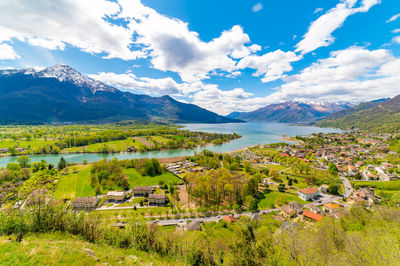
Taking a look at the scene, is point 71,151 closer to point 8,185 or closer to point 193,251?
point 8,185

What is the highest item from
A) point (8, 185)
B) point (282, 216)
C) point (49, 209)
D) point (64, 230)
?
point (49, 209)

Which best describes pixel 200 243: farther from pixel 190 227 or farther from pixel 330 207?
pixel 330 207

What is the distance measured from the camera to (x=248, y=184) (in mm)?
32406

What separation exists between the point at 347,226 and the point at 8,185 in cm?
6315

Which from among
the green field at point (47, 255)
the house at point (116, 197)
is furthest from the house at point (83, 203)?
the green field at point (47, 255)

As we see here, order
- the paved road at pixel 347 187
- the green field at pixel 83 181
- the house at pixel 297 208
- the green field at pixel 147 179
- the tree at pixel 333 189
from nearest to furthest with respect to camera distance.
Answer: the house at pixel 297 208
the green field at pixel 83 181
the tree at pixel 333 189
the paved road at pixel 347 187
the green field at pixel 147 179

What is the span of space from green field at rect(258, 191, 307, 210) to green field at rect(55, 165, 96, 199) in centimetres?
3696

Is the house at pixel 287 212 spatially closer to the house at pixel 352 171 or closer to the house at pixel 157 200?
the house at pixel 157 200

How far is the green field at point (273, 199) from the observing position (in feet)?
99.6

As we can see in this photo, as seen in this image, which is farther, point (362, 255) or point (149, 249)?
point (149, 249)

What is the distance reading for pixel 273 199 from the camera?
32906 mm

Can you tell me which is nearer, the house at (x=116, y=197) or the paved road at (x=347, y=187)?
the house at (x=116, y=197)

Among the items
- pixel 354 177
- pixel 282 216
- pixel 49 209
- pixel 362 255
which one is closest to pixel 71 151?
pixel 49 209

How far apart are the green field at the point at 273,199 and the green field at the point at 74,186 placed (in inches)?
1455
